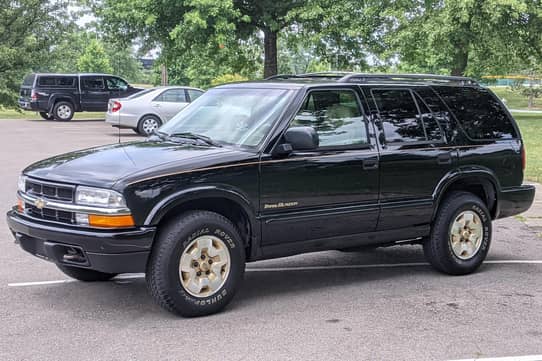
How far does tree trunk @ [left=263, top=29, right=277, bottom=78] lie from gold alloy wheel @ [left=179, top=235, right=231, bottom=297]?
22919mm

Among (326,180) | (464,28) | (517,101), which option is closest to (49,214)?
(326,180)

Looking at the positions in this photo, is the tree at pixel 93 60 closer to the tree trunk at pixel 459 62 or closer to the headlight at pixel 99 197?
the tree trunk at pixel 459 62

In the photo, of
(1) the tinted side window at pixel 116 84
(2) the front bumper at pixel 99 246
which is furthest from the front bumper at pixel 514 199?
(1) the tinted side window at pixel 116 84

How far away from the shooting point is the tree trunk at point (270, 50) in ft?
91.1

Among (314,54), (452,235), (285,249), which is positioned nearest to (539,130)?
(314,54)

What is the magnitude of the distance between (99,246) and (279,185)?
148 cm

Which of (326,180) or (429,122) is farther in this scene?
(429,122)

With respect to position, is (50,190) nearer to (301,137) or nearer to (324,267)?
(301,137)

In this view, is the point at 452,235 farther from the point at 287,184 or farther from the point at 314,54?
the point at 314,54

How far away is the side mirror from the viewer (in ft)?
18.6

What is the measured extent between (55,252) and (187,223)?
944 mm

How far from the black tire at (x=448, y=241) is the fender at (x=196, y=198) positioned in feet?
6.61

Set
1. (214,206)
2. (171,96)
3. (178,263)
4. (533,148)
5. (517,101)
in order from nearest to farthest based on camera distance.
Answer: (178,263)
(214,206)
(533,148)
(171,96)
(517,101)

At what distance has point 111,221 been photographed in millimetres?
5008
